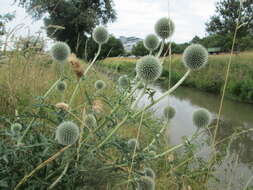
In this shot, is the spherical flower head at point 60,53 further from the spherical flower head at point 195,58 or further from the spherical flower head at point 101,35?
the spherical flower head at point 195,58


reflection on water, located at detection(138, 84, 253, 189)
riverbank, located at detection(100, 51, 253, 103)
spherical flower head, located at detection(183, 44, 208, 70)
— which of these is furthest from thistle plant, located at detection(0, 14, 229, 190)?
riverbank, located at detection(100, 51, 253, 103)

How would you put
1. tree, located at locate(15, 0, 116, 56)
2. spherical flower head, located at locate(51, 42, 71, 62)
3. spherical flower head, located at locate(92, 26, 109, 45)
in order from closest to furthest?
spherical flower head, located at locate(51, 42, 71, 62) < spherical flower head, located at locate(92, 26, 109, 45) < tree, located at locate(15, 0, 116, 56)

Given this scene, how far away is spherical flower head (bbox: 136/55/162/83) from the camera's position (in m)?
1.14

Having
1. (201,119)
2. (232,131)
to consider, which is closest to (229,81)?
(232,131)

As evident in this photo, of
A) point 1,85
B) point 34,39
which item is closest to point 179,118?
point 34,39

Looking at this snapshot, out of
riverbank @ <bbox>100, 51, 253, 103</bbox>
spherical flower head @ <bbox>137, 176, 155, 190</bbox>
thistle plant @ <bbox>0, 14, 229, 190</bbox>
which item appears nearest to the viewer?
thistle plant @ <bbox>0, 14, 229, 190</bbox>

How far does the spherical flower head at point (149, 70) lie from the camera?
114cm

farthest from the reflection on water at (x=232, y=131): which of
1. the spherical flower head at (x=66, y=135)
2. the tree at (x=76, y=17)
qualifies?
the tree at (x=76, y=17)

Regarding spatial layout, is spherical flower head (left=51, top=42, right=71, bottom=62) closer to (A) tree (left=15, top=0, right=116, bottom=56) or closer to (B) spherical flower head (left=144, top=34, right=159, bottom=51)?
(B) spherical flower head (left=144, top=34, right=159, bottom=51)

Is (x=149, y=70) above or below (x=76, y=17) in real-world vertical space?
below

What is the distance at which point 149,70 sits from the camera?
1170 mm

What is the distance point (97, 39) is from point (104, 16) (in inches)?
800

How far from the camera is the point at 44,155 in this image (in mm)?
950

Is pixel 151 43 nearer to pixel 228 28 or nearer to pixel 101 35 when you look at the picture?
pixel 101 35
